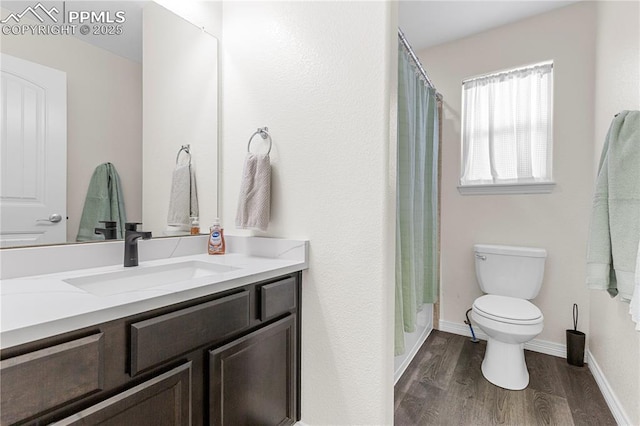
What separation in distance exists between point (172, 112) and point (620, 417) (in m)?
2.69

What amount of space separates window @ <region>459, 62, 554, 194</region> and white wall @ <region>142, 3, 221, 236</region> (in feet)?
6.71

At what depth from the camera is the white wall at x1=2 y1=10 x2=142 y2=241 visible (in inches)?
44.1

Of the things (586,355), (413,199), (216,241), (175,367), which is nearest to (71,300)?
(175,367)

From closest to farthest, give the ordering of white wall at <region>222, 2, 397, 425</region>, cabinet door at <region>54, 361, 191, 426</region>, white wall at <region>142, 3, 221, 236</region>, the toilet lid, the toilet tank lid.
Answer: cabinet door at <region>54, 361, 191, 426</region> < white wall at <region>222, 2, 397, 425</region> < white wall at <region>142, 3, 221, 236</region> < the toilet lid < the toilet tank lid

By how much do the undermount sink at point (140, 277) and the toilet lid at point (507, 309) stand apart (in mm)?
1595

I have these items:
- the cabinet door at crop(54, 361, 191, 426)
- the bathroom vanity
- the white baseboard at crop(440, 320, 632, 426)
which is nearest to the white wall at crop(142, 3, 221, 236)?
the bathroom vanity

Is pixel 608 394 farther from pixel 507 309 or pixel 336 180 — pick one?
pixel 336 180

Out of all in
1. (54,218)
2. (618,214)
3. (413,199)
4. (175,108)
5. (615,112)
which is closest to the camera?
(54,218)

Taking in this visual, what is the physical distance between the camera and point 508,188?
2416 mm

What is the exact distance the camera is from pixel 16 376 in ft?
1.98

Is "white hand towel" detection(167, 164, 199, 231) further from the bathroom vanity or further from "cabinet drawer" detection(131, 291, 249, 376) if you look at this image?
"cabinet drawer" detection(131, 291, 249, 376)

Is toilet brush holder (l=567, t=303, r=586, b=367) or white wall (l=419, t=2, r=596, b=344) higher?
white wall (l=419, t=2, r=596, b=344)

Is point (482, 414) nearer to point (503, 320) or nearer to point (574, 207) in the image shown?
point (503, 320)

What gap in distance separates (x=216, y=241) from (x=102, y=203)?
51 cm
